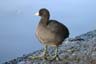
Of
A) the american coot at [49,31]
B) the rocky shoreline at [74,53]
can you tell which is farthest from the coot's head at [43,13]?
the rocky shoreline at [74,53]

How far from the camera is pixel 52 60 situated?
16.4ft

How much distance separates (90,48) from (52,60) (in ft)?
2.35

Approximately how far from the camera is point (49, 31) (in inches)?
193

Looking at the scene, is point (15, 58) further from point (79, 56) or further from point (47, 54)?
point (79, 56)

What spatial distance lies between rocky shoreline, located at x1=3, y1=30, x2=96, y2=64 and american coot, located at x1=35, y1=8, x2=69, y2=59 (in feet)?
0.59

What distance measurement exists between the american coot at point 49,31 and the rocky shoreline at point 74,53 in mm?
181

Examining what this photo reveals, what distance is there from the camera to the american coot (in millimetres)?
4910

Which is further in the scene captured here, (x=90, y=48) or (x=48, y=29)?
(x=90, y=48)

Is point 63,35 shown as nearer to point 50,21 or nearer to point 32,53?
point 50,21

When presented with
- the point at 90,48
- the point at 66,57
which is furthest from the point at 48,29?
the point at 90,48

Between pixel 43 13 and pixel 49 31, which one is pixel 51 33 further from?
pixel 43 13

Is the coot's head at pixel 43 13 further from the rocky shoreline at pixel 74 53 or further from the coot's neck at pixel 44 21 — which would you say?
the rocky shoreline at pixel 74 53

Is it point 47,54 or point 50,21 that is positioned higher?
point 50,21

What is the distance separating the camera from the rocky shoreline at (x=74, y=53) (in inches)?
195
